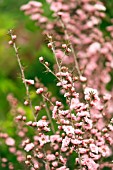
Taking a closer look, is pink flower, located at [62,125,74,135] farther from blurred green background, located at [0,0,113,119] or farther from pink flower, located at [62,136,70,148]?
blurred green background, located at [0,0,113,119]

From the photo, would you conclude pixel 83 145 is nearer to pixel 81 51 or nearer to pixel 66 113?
pixel 66 113

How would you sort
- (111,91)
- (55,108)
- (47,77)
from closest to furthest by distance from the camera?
1. (55,108)
2. (111,91)
3. (47,77)

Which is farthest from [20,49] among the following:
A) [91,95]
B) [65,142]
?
[65,142]

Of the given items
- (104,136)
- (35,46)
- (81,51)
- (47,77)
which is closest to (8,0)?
(47,77)

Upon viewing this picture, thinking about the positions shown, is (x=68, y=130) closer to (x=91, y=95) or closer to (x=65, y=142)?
(x=65, y=142)

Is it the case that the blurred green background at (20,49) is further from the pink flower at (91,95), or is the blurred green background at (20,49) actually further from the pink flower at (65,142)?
the pink flower at (65,142)

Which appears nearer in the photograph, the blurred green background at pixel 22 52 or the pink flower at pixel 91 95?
the pink flower at pixel 91 95

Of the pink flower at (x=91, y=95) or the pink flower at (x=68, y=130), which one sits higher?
the pink flower at (x=91, y=95)

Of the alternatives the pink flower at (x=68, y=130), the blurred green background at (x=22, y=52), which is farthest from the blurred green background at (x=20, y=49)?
the pink flower at (x=68, y=130)

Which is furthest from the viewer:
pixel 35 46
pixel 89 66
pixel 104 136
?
pixel 35 46

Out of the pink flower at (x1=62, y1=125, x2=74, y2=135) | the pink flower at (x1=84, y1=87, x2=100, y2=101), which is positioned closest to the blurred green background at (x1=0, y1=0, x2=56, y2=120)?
the pink flower at (x1=84, y1=87, x2=100, y2=101)

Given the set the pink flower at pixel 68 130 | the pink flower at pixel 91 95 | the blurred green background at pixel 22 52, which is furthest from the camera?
the blurred green background at pixel 22 52
